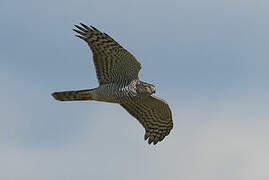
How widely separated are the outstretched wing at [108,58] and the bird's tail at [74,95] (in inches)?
20.5

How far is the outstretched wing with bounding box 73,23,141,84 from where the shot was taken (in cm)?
2392

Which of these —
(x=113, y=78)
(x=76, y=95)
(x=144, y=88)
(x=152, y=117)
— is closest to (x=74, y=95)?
(x=76, y=95)

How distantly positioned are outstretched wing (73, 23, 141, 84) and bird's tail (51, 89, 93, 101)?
521 millimetres

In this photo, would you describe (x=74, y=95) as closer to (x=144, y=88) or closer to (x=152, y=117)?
(x=144, y=88)

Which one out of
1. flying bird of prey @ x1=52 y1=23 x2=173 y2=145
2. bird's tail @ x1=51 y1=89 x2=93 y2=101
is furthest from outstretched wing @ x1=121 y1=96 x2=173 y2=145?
bird's tail @ x1=51 y1=89 x2=93 y2=101

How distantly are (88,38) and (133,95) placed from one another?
210 centimetres

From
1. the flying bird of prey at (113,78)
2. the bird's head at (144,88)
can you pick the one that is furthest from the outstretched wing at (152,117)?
the bird's head at (144,88)

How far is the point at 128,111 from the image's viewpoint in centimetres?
2614

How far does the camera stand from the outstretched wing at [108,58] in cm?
2392

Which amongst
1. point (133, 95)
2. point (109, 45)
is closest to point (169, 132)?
point (133, 95)

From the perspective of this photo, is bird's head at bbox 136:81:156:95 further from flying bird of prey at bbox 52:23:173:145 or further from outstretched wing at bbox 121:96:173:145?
outstretched wing at bbox 121:96:173:145

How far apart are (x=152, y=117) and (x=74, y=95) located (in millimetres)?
2805

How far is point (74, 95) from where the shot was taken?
80.9 feet

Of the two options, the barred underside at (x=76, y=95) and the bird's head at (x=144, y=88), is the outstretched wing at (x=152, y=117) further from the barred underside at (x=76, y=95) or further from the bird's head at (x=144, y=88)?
the barred underside at (x=76, y=95)
